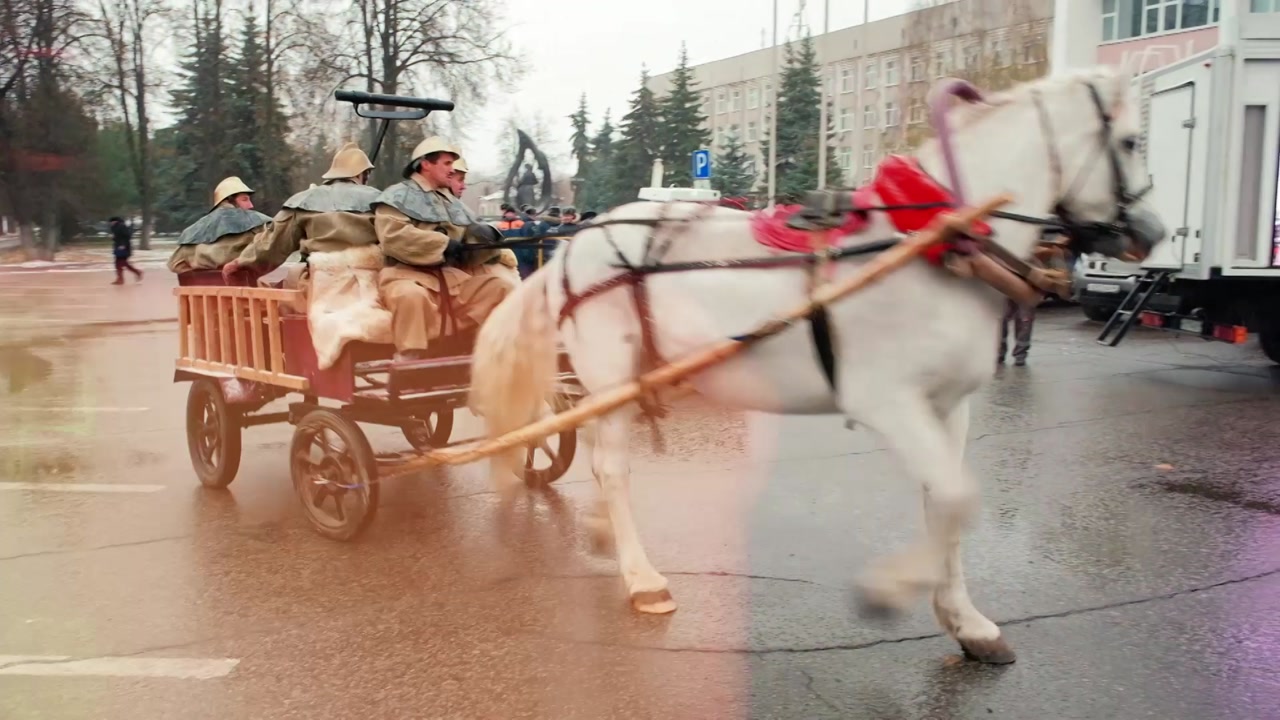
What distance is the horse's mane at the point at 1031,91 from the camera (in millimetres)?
3576

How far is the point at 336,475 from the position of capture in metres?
5.54

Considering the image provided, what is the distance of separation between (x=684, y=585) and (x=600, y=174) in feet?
146

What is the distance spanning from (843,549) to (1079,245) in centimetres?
216

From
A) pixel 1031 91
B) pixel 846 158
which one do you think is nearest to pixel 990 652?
pixel 1031 91

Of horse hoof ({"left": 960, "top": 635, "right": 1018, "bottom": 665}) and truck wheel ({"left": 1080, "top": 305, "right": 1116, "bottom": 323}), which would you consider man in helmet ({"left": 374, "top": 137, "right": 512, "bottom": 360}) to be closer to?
horse hoof ({"left": 960, "top": 635, "right": 1018, "bottom": 665})

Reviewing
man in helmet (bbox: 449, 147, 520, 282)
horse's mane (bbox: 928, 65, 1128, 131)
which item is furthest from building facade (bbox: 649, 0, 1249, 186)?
man in helmet (bbox: 449, 147, 520, 282)

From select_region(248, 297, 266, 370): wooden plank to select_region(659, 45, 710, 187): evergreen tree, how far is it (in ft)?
115

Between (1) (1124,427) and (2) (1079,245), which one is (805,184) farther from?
(2) (1079,245)

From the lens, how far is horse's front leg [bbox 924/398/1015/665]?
3814 millimetres

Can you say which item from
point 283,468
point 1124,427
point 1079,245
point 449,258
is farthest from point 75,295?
point 1079,245

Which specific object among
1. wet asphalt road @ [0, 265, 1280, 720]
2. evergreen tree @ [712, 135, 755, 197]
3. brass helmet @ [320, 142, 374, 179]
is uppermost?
evergreen tree @ [712, 135, 755, 197]

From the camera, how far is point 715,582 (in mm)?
4785

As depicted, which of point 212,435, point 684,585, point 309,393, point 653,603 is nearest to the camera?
point 653,603

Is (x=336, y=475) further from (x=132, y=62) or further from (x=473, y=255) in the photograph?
(x=132, y=62)
